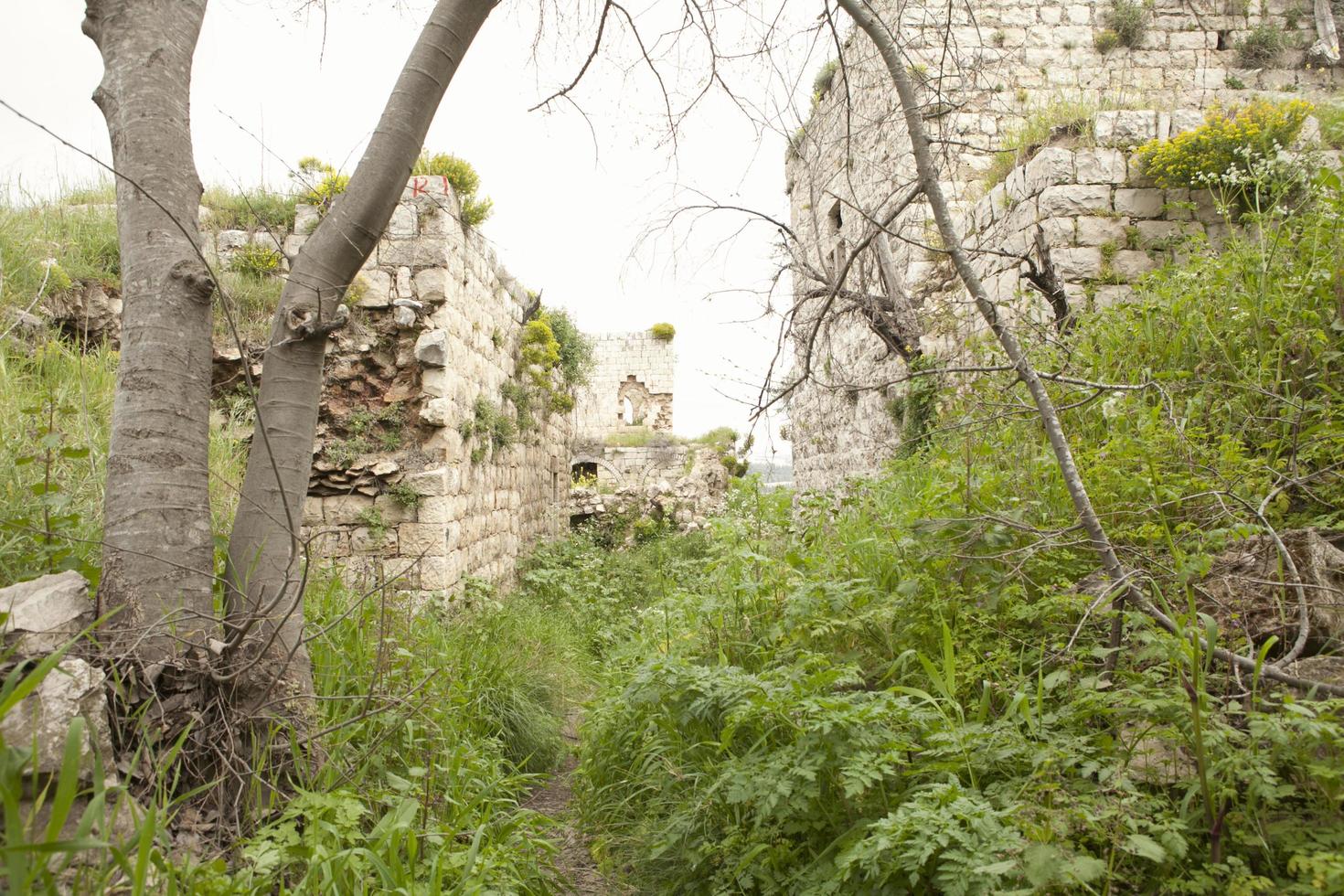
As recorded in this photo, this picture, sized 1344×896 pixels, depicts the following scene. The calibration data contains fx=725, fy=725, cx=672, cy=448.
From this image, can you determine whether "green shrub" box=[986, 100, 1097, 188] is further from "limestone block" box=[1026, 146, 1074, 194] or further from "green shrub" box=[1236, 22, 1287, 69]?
"green shrub" box=[1236, 22, 1287, 69]

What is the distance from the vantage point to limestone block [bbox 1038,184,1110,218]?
500 cm

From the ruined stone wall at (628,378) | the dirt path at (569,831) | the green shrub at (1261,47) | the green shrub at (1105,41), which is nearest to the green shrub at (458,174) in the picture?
the dirt path at (569,831)

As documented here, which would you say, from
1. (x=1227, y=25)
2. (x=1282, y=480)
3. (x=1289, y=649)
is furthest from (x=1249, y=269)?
(x=1227, y=25)

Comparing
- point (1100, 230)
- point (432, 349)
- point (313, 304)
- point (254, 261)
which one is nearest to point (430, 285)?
point (432, 349)

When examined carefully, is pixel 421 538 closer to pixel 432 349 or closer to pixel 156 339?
pixel 432 349

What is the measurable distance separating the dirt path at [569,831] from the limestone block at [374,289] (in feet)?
11.7

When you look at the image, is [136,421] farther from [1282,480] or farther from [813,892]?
[1282,480]

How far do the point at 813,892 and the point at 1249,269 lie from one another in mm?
3565

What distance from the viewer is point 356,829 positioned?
2.02 metres

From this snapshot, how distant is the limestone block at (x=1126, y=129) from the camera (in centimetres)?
508

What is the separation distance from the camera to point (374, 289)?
5.74m

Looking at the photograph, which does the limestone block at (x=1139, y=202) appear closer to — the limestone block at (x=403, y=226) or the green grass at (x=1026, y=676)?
the green grass at (x=1026, y=676)

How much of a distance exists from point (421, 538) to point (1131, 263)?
18.0 ft

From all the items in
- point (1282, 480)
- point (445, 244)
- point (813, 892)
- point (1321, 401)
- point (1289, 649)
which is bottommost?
point (813, 892)
